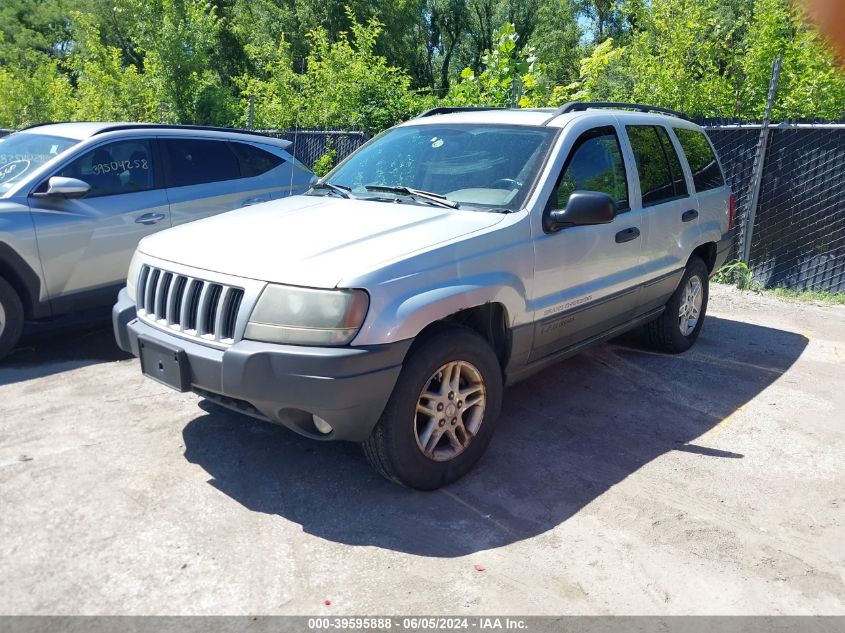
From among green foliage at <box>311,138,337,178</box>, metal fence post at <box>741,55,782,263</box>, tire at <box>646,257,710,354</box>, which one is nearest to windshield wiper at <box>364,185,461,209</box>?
tire at <box>646,257,710,354</box>

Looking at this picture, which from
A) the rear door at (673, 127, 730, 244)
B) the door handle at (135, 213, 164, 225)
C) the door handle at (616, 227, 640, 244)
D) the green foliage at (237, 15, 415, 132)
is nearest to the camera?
the door handle at (616, 227, 640, 244)

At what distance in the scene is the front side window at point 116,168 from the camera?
6.04 m

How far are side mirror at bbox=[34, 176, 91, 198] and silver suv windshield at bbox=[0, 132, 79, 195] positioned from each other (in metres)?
0.33

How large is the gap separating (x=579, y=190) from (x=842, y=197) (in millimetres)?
5015

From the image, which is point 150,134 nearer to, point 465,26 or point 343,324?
point 343,324

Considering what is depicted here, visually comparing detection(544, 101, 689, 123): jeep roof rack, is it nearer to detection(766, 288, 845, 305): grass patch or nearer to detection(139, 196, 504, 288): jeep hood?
detection(139, 196, 504, 288): jeep hood

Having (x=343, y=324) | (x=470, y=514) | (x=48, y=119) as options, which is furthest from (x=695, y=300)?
(x=48, y=119)

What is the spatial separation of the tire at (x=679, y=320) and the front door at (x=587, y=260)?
35.3 inches

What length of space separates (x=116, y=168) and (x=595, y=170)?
4048 millimetres

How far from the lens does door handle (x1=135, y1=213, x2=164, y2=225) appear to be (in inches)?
244

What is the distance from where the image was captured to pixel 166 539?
331cm

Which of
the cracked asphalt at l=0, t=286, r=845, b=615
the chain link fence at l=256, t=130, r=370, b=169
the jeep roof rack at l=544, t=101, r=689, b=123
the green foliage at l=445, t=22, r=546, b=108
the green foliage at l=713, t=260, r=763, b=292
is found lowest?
the green foliage at l=713, t=260, r=763, b=292

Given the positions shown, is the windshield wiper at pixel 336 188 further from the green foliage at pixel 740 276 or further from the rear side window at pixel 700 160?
the green foliage at pixel 740 276

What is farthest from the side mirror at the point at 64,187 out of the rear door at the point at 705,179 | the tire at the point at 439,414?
the rear door at the point at 705,179
